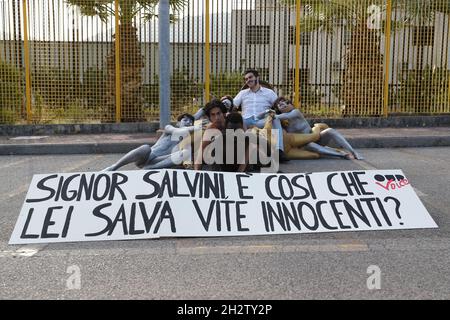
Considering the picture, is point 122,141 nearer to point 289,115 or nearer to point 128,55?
point 128,55

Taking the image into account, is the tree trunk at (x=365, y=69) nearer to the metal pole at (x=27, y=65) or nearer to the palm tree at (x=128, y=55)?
the palm tree at (x=128, y=55)

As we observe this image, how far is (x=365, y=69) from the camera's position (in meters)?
13.1

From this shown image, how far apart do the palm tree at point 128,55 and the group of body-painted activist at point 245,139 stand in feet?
14.4

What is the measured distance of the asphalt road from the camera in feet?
11.4

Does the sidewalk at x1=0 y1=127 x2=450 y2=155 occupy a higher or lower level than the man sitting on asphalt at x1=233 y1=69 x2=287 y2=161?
lower

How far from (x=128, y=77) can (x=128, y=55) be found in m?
0.49

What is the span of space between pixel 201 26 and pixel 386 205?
8.36 meters

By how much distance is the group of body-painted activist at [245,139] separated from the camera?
6449 mm

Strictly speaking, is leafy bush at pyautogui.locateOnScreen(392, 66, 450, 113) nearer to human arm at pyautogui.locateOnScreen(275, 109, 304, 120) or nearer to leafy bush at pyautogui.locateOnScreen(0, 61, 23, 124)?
human arm at pyautogui.locateOnScreen(275, 109, 304, 120)

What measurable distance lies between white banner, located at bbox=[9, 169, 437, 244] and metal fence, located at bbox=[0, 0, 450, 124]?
7559 millimetres

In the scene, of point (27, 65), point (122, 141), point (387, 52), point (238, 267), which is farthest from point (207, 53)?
point (238, 267)

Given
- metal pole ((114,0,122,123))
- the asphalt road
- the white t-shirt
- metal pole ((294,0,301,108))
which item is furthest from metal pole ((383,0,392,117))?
the asphalt road

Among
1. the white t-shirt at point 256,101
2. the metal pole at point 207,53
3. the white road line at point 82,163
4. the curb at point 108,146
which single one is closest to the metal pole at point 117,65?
the metal pole at point 207,53
